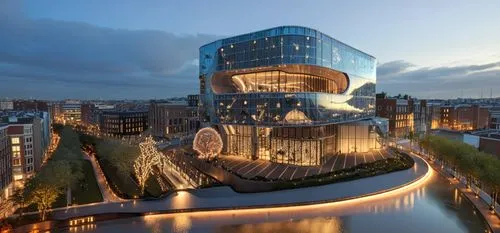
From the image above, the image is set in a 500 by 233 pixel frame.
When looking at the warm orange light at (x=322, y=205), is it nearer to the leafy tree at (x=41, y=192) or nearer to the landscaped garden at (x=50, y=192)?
the leafy tree at (x=41, y=192)

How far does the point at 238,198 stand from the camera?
30.8 meters

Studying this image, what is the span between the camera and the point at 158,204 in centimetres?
2927

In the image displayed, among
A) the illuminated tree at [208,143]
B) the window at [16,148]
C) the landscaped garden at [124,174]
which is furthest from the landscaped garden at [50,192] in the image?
the window at [16,148]

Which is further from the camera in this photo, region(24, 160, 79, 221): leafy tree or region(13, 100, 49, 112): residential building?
region(13, 100, 49, 112): residential building

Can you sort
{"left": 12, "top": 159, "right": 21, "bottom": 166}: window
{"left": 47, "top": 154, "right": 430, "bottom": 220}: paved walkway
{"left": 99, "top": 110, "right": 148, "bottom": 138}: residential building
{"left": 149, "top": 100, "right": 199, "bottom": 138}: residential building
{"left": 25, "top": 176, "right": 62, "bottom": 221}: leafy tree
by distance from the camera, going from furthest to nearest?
{"left": 99, "top": 110, "right": 148, "bottom": 138}: residential building → {"left": 149, "top": 100, "right": 199, "bottom": 138}: residential building → {"left": 12, "top": 159, "right": 21, "bottom": 166}: window → {"left": 47, "top": 154, "right": 430, "bottom": 220}: paved walkway → {"left": 25, "top": 176, "right": 62, "bottom": 221}: leafy tree

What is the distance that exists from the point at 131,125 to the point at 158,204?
4356 inches

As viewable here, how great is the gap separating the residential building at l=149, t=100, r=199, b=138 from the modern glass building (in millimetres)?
43648

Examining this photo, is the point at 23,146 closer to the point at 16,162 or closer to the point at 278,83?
the point at 16,162

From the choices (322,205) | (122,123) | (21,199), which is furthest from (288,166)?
(122,123)

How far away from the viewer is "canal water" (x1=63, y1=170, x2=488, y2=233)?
2416 cm

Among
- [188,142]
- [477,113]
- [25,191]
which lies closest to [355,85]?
[188,142]

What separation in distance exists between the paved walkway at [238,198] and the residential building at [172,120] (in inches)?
2974

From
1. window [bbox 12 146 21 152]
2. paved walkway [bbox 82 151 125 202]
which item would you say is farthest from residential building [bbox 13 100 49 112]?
paved walkway [bbox 82 151 125 202]

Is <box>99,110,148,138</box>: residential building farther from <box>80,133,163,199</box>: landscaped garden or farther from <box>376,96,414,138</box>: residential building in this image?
<box>376,96,414,138</box>: residential building
